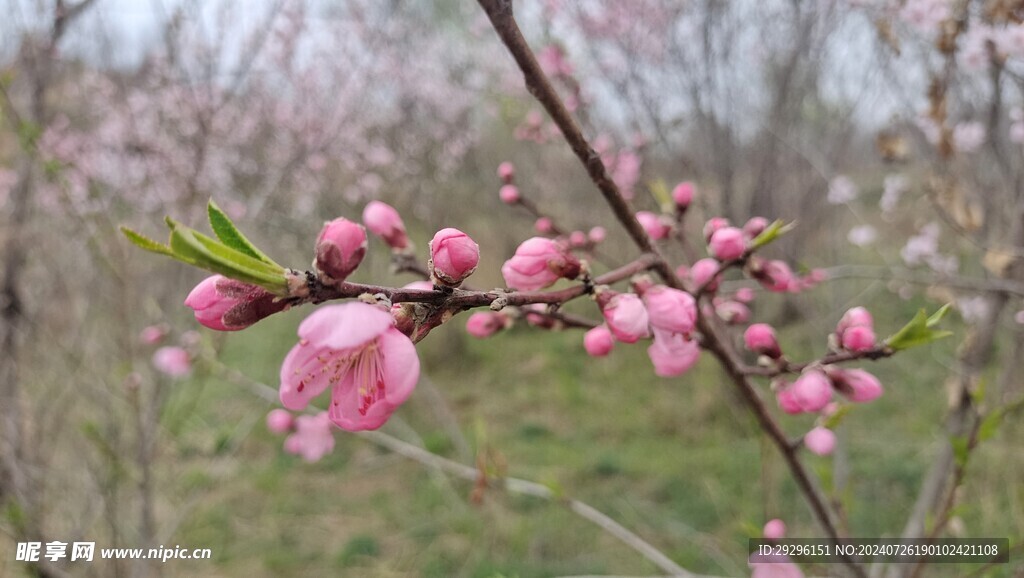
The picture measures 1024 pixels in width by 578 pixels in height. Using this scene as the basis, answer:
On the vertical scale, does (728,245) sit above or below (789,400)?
above

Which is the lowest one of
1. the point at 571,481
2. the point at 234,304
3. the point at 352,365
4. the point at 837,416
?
the point at 571,481

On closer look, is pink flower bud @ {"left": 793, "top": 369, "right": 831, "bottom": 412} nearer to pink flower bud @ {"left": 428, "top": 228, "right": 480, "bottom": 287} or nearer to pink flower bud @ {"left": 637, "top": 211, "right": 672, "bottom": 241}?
pink flower bud @ {"left": 637, "top": 211, "right": 672, "bottom": 241}

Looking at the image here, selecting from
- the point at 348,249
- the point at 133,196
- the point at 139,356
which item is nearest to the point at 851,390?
the point at 348,249

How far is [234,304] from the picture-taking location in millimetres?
543

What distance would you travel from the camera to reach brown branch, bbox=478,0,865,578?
2.14 ft

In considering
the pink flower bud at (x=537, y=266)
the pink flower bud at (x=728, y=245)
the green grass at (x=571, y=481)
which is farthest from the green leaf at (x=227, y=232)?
the green grass at (x=571, y=481)

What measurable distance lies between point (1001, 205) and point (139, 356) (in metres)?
4.55

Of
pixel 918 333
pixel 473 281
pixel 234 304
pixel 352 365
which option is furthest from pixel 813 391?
pixel 473 281

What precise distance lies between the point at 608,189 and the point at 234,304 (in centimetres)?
45

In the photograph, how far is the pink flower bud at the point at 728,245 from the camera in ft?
3.01

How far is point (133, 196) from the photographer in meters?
5.04

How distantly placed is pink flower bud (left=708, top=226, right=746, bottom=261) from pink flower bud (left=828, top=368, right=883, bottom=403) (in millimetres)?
244

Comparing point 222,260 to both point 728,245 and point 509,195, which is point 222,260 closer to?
point 728,245

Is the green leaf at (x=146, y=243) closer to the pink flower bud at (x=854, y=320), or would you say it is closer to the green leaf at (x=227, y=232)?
the green leaf at (x=227, y=232)
